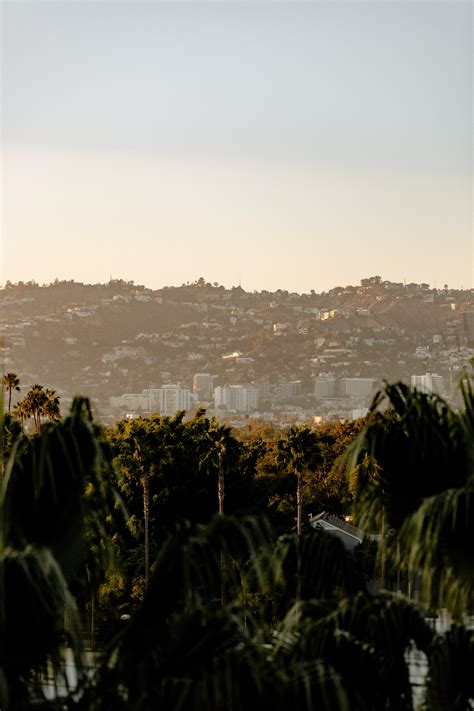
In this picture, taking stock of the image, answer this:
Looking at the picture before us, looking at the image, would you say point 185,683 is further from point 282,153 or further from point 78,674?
point 282,153

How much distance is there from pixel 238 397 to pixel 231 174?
116 ft

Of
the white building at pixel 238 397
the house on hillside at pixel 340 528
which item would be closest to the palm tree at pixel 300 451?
the house on hillside at pixel 340 528

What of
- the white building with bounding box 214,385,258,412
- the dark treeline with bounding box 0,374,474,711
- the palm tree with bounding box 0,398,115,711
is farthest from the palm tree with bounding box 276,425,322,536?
the white building with bounding box 214,385,258,412

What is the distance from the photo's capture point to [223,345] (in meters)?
160

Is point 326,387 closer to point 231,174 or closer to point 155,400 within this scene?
point 155,400

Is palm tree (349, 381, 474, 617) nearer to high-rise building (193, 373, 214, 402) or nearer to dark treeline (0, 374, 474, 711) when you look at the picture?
dark treeline (0, 374, 474, 711)

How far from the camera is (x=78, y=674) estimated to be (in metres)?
4.18

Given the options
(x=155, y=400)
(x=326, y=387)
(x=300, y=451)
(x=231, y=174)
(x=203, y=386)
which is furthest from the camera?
(x=231, y=174)

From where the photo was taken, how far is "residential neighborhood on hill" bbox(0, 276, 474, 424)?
443 feet

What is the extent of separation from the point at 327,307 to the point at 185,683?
169 meters

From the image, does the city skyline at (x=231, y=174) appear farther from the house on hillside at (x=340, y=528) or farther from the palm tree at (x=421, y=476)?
the palm tree at (x=421, y=476)

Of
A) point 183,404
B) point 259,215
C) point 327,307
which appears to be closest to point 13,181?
point 183,404

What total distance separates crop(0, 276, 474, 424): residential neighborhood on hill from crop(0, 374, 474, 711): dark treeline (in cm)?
11728

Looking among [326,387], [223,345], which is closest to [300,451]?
[326,387]
